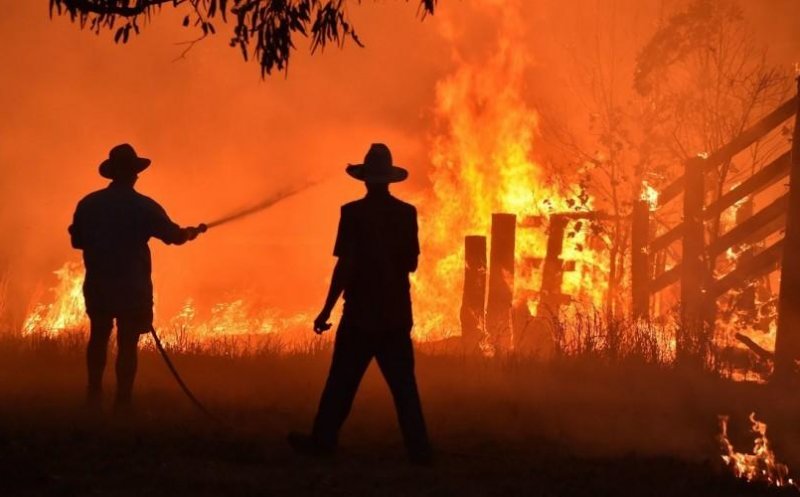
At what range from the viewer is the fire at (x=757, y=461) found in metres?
8.03

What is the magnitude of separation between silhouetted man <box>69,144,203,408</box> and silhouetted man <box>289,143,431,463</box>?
1.81 meters

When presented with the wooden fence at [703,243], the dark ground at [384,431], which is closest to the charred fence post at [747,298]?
the wooden fence at [703,243]

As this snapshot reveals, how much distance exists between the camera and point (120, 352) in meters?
A: 9.16

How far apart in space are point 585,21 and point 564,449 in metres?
14.1

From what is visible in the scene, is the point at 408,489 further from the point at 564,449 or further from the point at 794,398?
the point at 794,398

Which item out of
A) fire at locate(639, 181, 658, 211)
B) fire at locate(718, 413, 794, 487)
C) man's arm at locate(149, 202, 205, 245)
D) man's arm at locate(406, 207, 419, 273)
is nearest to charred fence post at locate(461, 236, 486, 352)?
fire at locate(639, 181, 658, 211)

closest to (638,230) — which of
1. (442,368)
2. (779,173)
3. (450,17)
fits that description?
(779,173)

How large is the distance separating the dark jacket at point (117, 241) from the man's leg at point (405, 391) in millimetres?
2198

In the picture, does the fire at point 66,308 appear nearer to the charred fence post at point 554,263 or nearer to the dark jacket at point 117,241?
the charred fence post at point 554,263

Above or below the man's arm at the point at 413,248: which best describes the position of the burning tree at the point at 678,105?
above

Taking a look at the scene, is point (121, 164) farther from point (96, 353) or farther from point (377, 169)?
point (377, 169)

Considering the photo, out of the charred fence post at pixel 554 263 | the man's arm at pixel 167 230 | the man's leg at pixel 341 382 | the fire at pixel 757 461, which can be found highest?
the charred fence post at pixel 554 263

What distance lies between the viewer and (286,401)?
10.3 meters

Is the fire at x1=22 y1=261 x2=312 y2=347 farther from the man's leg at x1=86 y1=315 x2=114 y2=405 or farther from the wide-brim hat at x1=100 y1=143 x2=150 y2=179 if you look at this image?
the wide-brim hat at x1=100 y1=143 x2=150 y2=179
